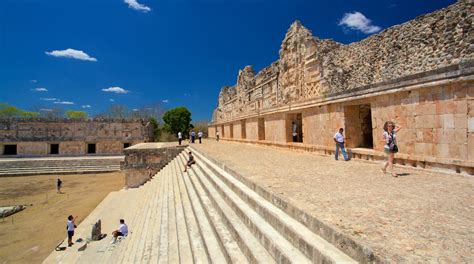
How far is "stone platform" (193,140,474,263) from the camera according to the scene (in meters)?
1.56

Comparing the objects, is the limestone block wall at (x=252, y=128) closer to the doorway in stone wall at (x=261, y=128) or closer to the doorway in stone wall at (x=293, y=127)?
the doorway in stone wall at (x=261, y=128)

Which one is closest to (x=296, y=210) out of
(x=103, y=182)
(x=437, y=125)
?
(x=437, y=125)

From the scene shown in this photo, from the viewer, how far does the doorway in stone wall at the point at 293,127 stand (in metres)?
9.74

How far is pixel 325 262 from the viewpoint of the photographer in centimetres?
175

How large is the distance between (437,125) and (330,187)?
2592mm

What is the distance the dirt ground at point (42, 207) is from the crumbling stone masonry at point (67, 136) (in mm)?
6648

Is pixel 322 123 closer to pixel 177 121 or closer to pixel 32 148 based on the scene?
pixel 32 148

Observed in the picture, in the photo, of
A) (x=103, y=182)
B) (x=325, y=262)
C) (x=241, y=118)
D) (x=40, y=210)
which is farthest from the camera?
(x=103, y=182)

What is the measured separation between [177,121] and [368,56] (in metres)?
34.4

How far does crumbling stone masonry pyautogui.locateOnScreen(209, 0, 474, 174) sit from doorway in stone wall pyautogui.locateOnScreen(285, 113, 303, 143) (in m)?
0.04

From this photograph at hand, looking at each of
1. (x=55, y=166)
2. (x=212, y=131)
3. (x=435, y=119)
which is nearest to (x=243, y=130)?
(x=212, y=131)

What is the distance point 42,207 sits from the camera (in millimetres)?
12594

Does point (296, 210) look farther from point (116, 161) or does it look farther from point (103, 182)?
point (116, 161)

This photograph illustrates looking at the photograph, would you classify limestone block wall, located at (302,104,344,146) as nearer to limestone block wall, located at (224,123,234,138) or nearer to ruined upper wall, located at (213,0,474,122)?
ruined upper wall, located at (213,0,474,122)
